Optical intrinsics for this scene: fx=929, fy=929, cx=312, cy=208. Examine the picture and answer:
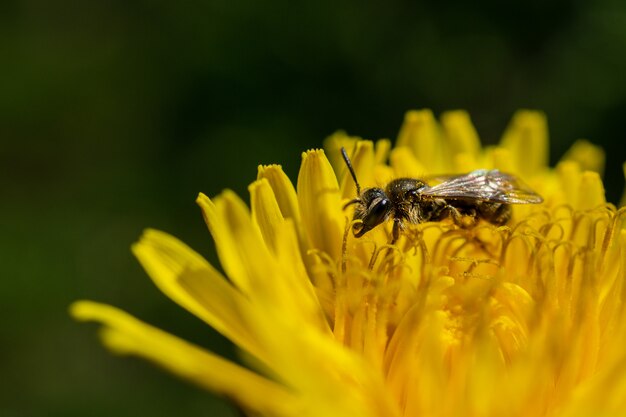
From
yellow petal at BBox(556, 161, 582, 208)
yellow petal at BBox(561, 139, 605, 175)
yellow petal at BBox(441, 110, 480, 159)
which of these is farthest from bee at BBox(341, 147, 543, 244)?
yellow petal at BBox(561, 139, 605, 175)

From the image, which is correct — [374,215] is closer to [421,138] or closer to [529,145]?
[421,138]

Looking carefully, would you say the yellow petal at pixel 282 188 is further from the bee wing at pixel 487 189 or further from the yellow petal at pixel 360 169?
the bee wing at pixel 487 189

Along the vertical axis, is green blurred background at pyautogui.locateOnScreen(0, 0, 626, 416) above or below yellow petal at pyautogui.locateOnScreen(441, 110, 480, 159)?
above

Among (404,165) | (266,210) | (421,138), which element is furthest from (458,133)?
(266,210)

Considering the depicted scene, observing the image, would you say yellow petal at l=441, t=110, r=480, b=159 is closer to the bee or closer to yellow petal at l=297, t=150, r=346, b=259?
the bee

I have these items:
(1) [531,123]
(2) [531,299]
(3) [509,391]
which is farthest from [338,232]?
(1) [531,123]

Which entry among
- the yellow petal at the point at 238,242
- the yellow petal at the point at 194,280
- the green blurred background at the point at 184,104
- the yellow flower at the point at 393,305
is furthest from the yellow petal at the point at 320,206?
the green blurred background at the point at 184,104

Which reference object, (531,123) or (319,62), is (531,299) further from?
(319,62)
